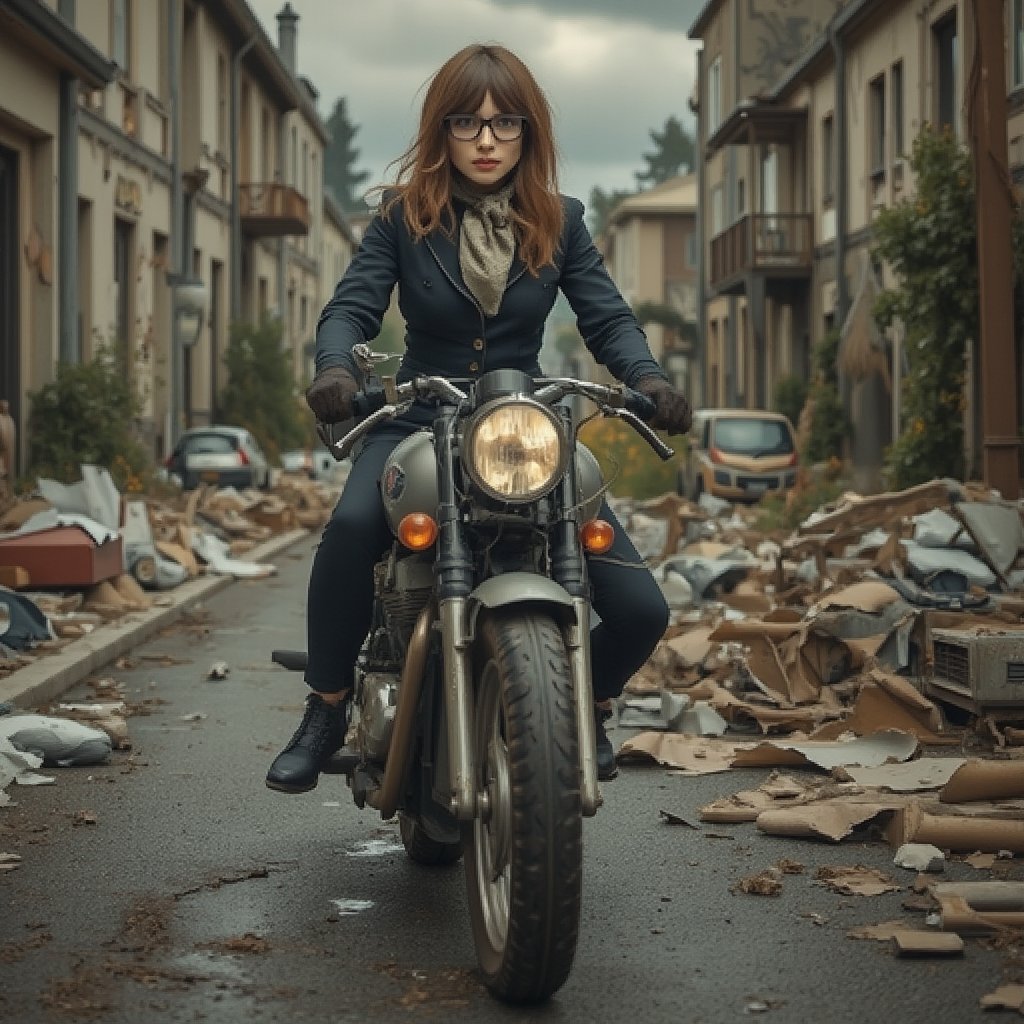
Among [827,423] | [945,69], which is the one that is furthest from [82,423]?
[827,423]

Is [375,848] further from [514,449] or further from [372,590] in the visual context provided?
[514,449]

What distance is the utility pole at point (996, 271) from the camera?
539 inches

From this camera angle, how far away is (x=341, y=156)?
13000cm

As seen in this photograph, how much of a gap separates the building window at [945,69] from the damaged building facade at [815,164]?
3 centimetres

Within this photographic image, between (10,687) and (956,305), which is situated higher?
(956,305)

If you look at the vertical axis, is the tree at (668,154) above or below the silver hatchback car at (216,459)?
above

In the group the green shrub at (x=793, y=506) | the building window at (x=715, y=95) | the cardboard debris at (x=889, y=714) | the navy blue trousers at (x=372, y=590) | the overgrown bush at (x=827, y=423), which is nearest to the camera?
the navy blue trousers at (x=372, y=590)

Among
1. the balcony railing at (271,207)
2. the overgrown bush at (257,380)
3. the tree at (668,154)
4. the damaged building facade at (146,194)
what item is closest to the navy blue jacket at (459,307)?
the damaged building facade at (146,194)

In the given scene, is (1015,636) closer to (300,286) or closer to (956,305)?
(956,305)

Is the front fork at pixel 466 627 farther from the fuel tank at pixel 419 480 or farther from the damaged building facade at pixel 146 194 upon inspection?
the damaged building facade at pixel 146 194

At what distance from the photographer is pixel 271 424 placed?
3825 centimetres

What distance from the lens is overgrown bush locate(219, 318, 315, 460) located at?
3747 centimetres

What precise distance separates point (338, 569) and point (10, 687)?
4336 mm

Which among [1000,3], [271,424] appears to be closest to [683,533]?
[1000,3]
